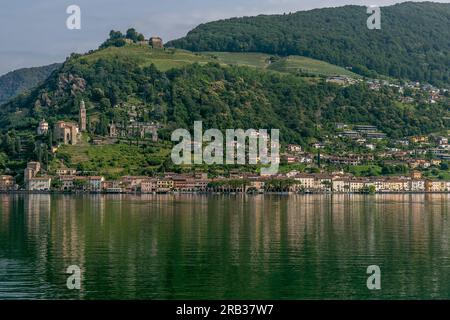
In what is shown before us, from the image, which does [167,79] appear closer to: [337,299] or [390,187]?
[390,187]

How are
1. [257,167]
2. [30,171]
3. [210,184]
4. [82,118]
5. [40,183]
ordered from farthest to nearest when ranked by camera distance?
[82,118] → [257,167] → [30,171] → [40,183] → [210,184]

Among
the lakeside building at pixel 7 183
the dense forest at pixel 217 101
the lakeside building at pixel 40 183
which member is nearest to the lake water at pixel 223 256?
the lakeside building at pixel 40 183

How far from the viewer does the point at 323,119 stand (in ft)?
477

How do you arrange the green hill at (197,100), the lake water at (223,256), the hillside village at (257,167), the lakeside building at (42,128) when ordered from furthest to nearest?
the green hill at (197,100) → the lakeside building at (42,128) → the hillside village at (257,167) → the lake water at (223,256)

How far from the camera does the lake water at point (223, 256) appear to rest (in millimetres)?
28266

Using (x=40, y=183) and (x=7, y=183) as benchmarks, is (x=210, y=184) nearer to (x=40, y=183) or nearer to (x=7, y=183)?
(x=40, y=183)

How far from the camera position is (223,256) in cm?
3550

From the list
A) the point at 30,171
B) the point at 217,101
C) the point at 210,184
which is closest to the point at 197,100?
the point at 217,101

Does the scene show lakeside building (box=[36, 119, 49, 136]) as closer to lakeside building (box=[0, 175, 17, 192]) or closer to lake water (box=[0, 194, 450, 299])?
lakeside building (box=[0, 175, 17, 192])

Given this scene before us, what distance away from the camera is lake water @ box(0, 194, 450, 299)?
2827 centimetres

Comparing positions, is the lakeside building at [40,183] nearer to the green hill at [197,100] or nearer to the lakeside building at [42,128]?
the green hill at [197,100]

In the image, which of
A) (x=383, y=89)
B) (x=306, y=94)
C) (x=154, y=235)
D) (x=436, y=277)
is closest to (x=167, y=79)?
(x=306, y=94)

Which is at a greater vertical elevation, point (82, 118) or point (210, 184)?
point (82, 118)
